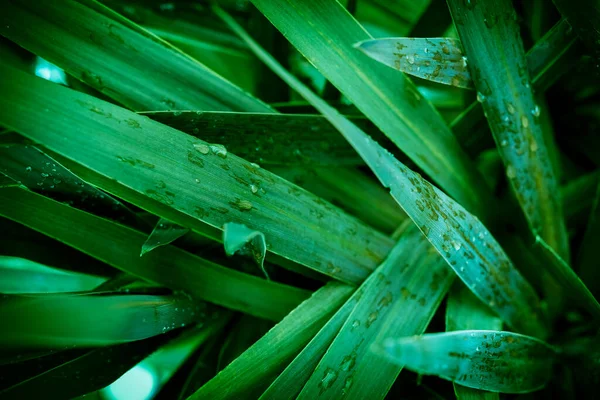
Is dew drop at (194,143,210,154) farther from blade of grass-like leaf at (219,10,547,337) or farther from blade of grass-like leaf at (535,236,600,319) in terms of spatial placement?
blade of grass-like leaf at (535,236,600,319)

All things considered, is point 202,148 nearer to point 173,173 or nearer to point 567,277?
point 173,173

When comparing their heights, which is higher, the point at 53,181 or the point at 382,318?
the point at 53,181

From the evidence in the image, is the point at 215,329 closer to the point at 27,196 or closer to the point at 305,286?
the point at 305,286

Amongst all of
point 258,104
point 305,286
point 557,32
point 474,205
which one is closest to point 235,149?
point 258,104

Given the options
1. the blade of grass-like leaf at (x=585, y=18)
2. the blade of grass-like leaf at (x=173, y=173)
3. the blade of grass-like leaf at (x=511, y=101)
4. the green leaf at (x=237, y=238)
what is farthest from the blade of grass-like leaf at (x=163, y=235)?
the blade of grass-like leaf at (x=585, y=18)

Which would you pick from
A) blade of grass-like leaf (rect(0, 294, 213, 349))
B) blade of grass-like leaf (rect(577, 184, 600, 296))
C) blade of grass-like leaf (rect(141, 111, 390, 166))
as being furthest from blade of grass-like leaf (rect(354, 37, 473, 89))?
blade of grass-like leaf (rect(0, 294, 213, 349))

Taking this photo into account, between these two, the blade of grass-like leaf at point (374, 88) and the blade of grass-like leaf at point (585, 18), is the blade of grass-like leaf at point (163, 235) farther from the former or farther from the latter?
the blade of grass-like leaf at point (585, 18)

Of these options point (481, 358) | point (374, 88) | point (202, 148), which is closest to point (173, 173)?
point (202, 148)
